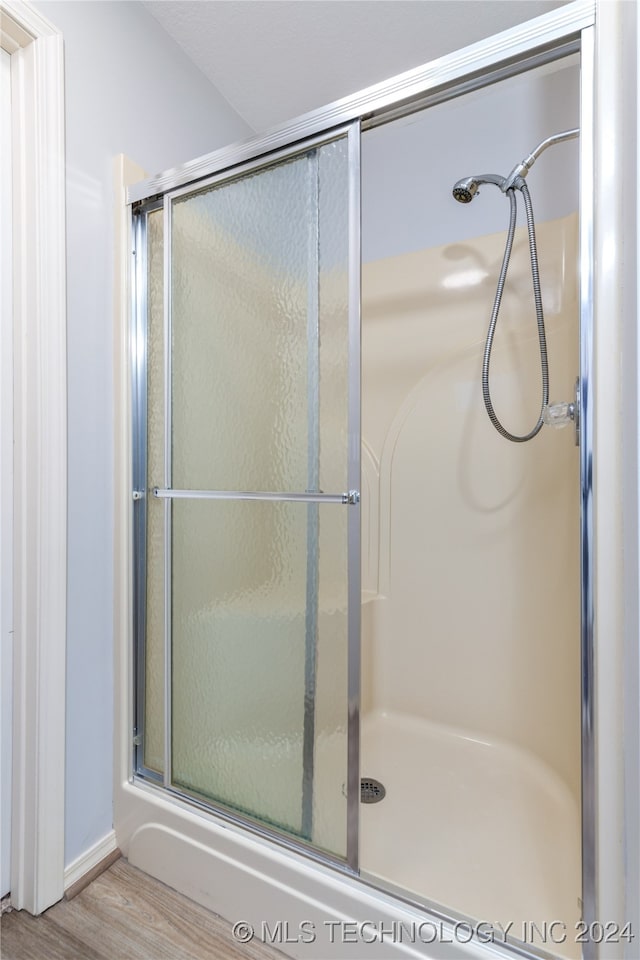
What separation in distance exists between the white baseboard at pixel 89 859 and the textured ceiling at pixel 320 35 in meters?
2.39

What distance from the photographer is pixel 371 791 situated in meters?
Answer: 1.56

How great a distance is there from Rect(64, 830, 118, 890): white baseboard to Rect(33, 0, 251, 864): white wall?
0.05 ft

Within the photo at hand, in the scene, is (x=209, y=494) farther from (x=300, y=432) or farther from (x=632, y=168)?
(x=632, y=168)

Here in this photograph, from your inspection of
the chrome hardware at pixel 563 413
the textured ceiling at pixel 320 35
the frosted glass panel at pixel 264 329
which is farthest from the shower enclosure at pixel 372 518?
the textured ceiling at pixel 320 35

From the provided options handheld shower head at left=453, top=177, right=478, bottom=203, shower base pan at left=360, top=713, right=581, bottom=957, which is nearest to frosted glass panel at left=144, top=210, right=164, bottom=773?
shower base pan at left=360, top=713, right=581, bottom=957

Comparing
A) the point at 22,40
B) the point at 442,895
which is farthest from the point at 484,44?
the point at 442,895

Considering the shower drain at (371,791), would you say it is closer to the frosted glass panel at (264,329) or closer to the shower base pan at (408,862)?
the shower base pan at (408,862)

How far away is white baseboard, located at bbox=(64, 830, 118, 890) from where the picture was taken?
1.22 metres

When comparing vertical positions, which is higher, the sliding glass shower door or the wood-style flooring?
the sliding glass shower door

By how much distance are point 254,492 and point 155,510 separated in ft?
1.18

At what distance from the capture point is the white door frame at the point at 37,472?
1155mm

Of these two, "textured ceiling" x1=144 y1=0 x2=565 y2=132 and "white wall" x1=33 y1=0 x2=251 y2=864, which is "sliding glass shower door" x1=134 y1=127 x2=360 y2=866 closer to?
"white wall" x1=33 y1=0 x2=251 y2=864

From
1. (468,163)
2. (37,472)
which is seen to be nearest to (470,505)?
(468,163)

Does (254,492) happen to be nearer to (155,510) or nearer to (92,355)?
(155,510)
